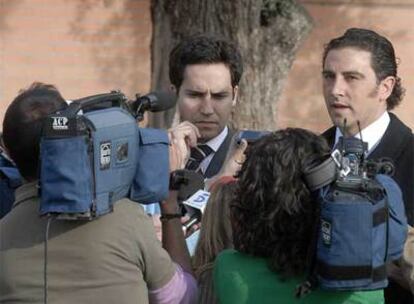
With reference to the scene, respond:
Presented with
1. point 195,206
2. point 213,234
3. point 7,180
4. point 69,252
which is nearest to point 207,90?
point 195,206

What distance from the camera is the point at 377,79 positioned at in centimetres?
332

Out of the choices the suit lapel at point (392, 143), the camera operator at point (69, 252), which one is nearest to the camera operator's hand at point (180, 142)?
the camera operator at point (69, 252)

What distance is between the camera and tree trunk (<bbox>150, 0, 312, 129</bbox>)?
6.77m

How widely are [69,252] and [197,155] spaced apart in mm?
1369

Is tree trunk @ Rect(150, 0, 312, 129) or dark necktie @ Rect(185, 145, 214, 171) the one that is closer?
dark necktie @ Rect(185, 145, 214, 171)

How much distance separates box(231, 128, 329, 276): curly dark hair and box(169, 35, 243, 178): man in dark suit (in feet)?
4.23

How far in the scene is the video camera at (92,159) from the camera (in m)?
2.46

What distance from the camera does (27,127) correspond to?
2.67 meters

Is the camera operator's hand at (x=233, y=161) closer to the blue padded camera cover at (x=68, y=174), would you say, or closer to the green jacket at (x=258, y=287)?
the green jacket at (x=258, y=287)

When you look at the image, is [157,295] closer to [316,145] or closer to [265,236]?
[265,236]

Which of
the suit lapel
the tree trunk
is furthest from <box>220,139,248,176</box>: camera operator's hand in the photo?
the tree trunk

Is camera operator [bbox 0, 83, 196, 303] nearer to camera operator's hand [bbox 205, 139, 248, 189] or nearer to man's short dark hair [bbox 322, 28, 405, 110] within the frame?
camera operator's hand [bbox 205, 139, 248, 189]

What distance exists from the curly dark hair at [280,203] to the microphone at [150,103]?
0.42 m

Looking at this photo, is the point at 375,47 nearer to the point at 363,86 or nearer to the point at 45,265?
the point at 363,86
